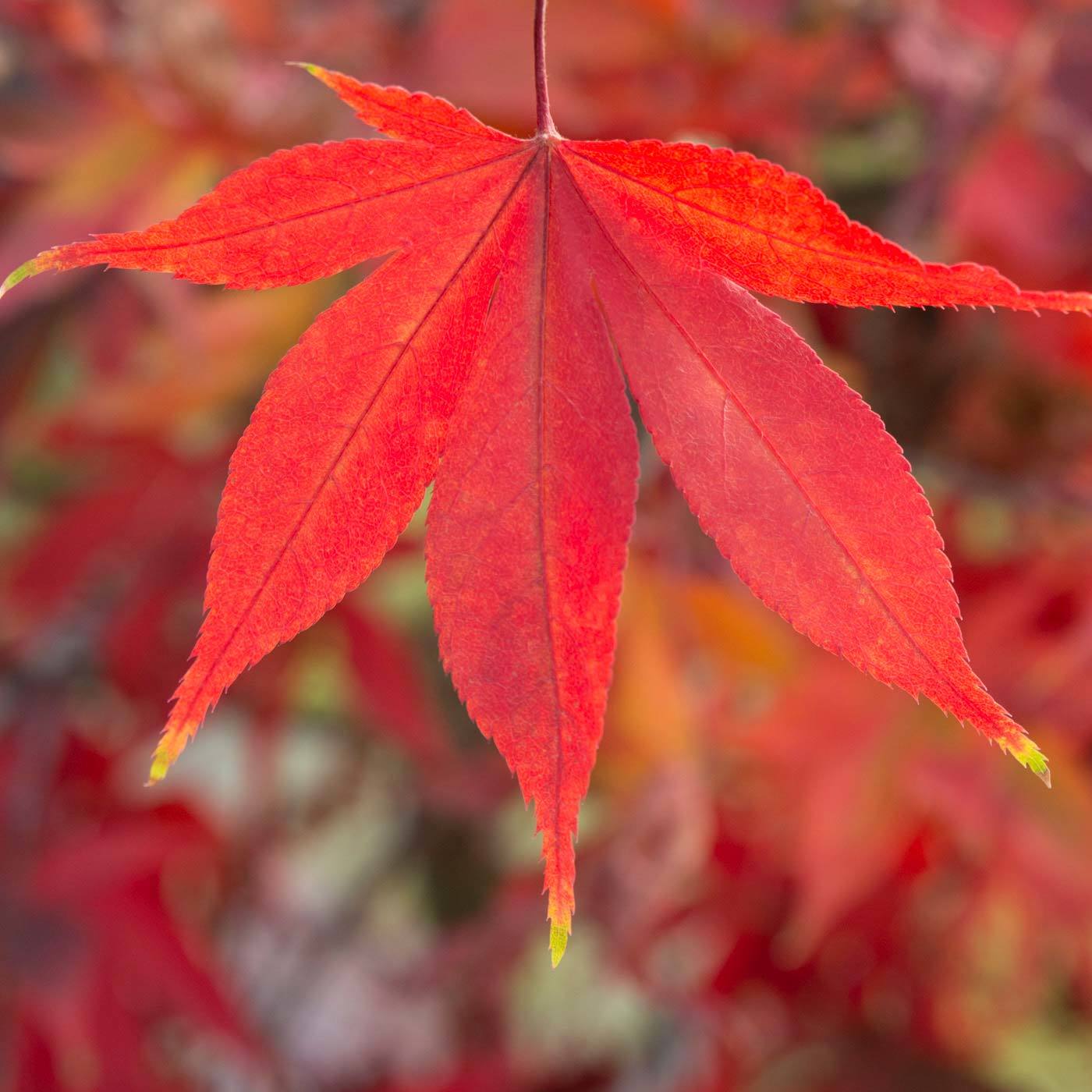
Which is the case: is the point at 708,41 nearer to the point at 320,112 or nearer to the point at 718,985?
the point at 320,112

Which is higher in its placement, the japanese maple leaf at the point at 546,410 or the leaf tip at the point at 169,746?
the japanese maple leaf at the point at 546,410

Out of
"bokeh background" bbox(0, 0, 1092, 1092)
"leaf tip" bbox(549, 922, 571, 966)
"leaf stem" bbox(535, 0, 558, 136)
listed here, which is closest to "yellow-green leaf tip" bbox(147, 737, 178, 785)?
"leaf tip" bbox(549, 922, 571, 966)

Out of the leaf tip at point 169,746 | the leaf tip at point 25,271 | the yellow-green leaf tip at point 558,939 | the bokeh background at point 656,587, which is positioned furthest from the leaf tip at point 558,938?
the bokeh background at point 656,587

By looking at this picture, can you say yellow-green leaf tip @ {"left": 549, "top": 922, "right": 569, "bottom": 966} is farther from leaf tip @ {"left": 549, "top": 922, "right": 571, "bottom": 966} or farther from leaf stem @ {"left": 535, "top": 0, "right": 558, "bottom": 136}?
leaf stem @ {"left": 535, "top": 0, "right": 558, "bottom": 136}

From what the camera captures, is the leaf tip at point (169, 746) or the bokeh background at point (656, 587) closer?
the leaf tip at point (169, 746)

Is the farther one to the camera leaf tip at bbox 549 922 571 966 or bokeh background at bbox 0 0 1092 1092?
bokeh background at bbox 0 0 1092 1092

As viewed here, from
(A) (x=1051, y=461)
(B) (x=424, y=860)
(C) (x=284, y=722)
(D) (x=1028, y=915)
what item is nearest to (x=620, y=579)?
(A) (x=1051, y=461)

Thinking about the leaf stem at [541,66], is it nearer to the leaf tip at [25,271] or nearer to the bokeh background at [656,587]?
the leaf tip at [25,271]
